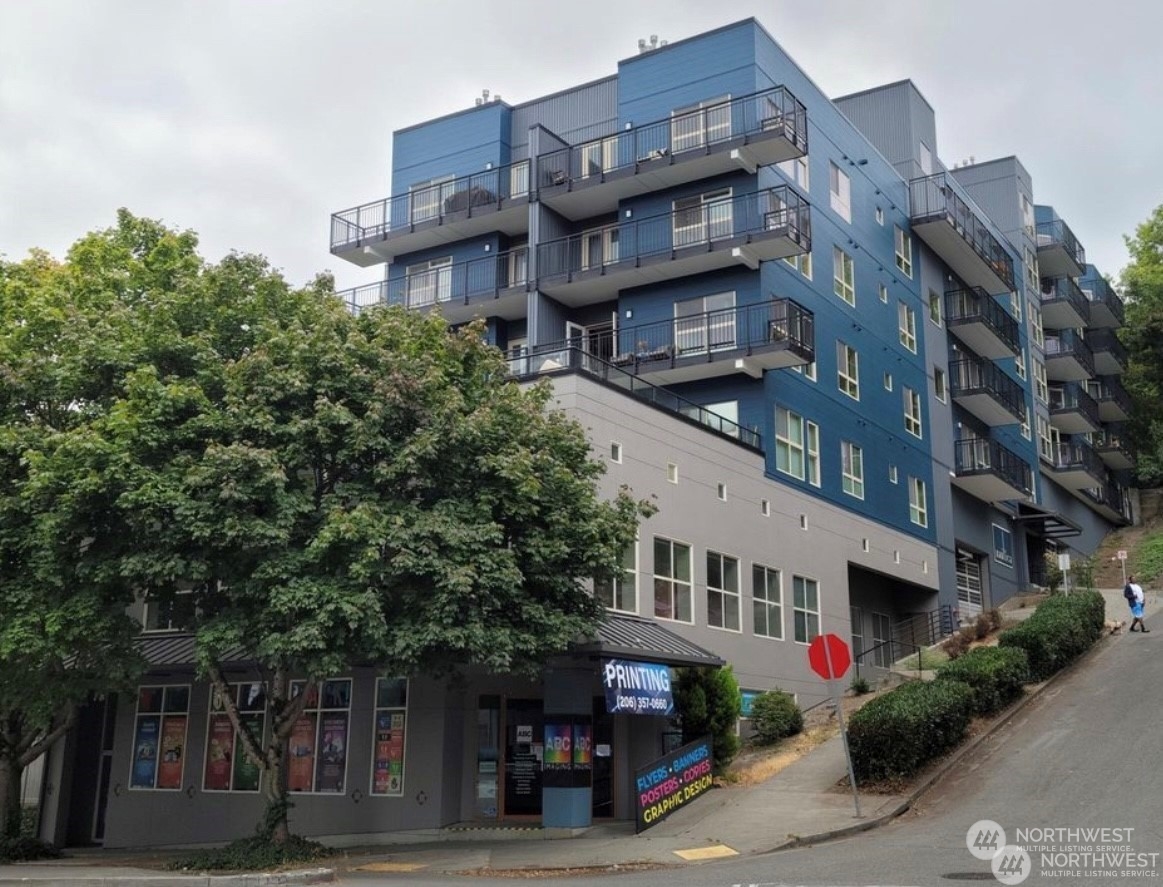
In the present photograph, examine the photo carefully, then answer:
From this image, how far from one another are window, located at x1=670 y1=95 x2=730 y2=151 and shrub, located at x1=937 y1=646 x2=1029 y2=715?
45.6 ft

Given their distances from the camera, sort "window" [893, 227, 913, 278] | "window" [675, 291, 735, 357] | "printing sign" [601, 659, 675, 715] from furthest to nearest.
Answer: "window" [893, 227, 913, 278] → "window" [675, 291, 735, 357] → "printing sign" [601, 659, 675, 715]

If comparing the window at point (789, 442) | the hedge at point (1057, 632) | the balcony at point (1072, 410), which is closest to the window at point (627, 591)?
the window at point (789, 442)

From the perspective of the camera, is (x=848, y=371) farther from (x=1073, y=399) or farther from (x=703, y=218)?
(x=1073, y=399)

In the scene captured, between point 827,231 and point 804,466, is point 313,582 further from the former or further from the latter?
point 827,231

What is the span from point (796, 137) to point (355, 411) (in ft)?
52.0

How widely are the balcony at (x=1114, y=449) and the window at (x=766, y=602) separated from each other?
118 ft

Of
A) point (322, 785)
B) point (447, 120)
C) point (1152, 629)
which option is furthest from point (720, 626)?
point (447, 120)

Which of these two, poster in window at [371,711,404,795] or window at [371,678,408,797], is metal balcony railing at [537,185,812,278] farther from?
poster in window at [371,711,404,795]

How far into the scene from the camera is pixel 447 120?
119 ft

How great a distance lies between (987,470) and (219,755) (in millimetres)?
26107

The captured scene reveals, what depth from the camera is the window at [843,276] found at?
33656 millimetres

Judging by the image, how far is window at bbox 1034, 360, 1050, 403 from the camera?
2041 inches

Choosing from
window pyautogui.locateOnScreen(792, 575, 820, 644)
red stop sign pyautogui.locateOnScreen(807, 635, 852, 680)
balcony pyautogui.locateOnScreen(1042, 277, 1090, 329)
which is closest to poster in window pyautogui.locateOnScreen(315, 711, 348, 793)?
red stop sign pyautogui.locateOnScreen(807, 635, 852, 680)

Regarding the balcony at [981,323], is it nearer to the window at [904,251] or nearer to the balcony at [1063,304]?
the window at [904,251]
